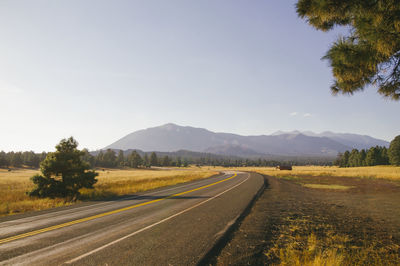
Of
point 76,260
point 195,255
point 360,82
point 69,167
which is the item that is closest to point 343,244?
point 195,255

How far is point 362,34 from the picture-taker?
494 centimetres

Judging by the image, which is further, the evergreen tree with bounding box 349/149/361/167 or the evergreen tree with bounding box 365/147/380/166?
the evergreen tree with bounding box 349/149/361/167

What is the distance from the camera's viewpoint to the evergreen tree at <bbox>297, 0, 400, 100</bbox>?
468 cm

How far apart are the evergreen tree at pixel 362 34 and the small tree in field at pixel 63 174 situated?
724 inches

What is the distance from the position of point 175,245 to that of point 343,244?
4941mm

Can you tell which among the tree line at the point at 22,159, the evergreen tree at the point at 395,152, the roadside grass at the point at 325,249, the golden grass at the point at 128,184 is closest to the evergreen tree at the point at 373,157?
the evergreen tree at the point at 395,152

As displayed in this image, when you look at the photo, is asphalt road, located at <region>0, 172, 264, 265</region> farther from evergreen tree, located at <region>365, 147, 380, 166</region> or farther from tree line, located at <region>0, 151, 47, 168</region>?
tree line, located at <region>0, 151, 47, 168</region>

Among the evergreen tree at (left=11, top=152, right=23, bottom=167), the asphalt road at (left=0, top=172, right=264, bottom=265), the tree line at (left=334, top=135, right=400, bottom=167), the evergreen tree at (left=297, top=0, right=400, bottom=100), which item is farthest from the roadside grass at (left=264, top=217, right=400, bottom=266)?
the evergreen tree at (left=11, top=152, right=23, bottom=167)

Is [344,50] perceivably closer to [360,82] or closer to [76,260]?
[360,82]

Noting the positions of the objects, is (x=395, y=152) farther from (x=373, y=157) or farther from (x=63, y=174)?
(x=63, y=174)

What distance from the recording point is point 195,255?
17.9ft

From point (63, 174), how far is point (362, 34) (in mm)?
20900

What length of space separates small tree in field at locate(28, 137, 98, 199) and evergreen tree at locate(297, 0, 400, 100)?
60.3 feet

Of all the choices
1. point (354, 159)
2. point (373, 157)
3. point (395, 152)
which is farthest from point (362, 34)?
point (354, 159)
